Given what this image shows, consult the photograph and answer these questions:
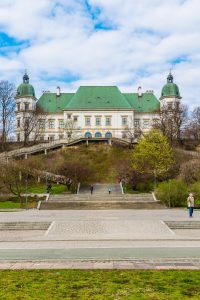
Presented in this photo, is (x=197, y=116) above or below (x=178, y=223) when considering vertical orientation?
above

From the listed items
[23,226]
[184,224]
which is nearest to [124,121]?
[184,224]

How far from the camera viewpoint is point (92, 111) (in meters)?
88.6

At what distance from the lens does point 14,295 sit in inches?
352

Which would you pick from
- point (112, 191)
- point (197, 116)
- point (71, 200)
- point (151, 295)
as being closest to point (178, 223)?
point (151, 295)

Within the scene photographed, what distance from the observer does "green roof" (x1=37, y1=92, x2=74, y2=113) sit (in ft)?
298

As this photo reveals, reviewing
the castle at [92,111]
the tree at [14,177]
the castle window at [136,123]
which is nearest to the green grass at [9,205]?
the tree at [14,177]

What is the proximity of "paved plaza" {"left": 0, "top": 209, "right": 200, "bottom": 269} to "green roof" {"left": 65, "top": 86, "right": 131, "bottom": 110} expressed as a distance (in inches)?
2580

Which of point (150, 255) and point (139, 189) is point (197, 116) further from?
point (150, 255)

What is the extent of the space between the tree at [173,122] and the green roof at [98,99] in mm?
17176

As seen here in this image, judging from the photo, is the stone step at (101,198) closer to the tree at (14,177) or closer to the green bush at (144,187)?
the tree at (14,177)

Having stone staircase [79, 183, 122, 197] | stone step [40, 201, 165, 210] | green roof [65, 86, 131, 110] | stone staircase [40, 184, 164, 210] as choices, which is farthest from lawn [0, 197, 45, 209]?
green roof [65, 86, 131, 110]

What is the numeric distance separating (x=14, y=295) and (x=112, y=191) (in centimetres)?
4085

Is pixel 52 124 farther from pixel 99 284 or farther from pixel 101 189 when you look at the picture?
pixel 99 284

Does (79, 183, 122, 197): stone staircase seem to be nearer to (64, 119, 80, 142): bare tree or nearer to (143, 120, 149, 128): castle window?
(64, 119, 80, 142): bare tree
